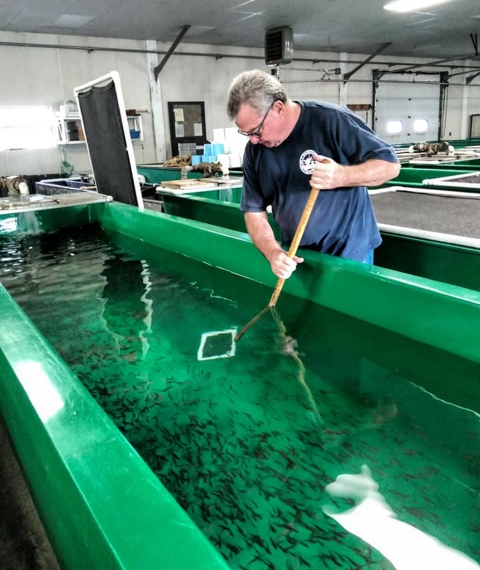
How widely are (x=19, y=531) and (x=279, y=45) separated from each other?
840 cm

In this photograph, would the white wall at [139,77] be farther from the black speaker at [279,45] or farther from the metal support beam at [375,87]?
the black speaker at [279,45]

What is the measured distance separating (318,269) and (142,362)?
2.44ft

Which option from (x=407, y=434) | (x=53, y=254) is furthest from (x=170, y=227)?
(x=407, y=434)

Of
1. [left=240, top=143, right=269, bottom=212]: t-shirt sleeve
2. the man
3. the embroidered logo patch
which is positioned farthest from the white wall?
the embroidered logo patch

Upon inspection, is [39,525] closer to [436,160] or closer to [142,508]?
[142,508]

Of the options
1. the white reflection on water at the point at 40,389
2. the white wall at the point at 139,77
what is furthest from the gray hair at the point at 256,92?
the white wall at the point at 139,77

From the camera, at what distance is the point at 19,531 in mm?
1374

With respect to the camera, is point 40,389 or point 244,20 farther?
point 244,20

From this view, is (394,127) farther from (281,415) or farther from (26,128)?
(281,415)

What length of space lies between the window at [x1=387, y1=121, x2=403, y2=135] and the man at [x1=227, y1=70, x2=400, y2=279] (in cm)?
1187

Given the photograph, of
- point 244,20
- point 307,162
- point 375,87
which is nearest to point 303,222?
point 307,162

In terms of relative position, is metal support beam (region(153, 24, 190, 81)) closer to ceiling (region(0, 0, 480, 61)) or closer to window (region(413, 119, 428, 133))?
ceiling (region(0, 0, 480, 61))

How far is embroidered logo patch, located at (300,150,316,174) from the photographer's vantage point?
1.77 m

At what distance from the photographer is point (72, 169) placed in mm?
7941
